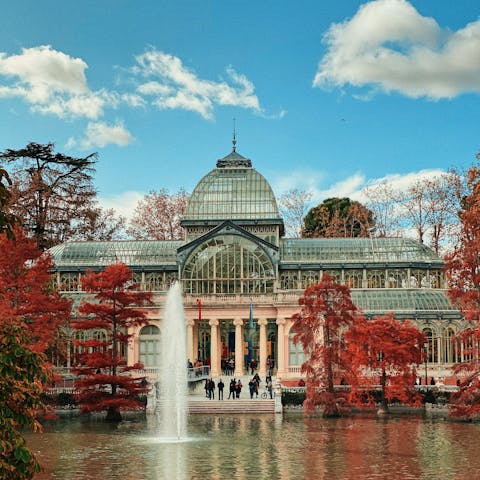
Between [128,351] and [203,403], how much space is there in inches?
745

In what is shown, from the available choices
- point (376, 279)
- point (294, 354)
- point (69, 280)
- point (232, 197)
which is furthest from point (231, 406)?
point (232, 197)

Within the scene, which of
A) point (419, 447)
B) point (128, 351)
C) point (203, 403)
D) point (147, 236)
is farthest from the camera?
point (147, 236)

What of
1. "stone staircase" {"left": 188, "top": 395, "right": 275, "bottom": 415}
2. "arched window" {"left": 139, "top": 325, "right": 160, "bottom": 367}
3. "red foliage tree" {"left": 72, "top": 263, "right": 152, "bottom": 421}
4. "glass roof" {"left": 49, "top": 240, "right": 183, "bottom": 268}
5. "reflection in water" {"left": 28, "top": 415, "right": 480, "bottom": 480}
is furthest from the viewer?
"glass roof" {"left": 49, "top": 240, "right": 183, "bottom": 268}

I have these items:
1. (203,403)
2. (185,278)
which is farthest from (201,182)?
(203,403)

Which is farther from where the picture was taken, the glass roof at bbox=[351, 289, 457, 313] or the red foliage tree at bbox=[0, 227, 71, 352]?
the glass roof at bbox=[351, 289, 457, 313]

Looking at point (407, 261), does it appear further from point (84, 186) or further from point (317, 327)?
point (84, 186)

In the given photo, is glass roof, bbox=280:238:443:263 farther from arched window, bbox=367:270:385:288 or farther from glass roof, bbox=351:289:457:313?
glass roof, bbox=351:289:457:313

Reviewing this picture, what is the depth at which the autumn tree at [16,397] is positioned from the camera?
15352 mm

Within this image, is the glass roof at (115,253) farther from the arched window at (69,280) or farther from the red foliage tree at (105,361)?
the red foliage tree at (105,361)

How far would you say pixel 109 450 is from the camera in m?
37.4

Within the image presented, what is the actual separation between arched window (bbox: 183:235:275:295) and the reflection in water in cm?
2685

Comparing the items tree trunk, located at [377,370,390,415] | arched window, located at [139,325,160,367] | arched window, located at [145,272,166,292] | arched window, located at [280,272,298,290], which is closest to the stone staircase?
tree trunk, located at [377,370,390,415]

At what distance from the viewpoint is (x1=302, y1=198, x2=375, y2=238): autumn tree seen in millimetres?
100188

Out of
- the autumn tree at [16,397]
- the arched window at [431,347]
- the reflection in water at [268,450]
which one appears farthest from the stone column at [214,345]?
the autumn tree at [16,397]
